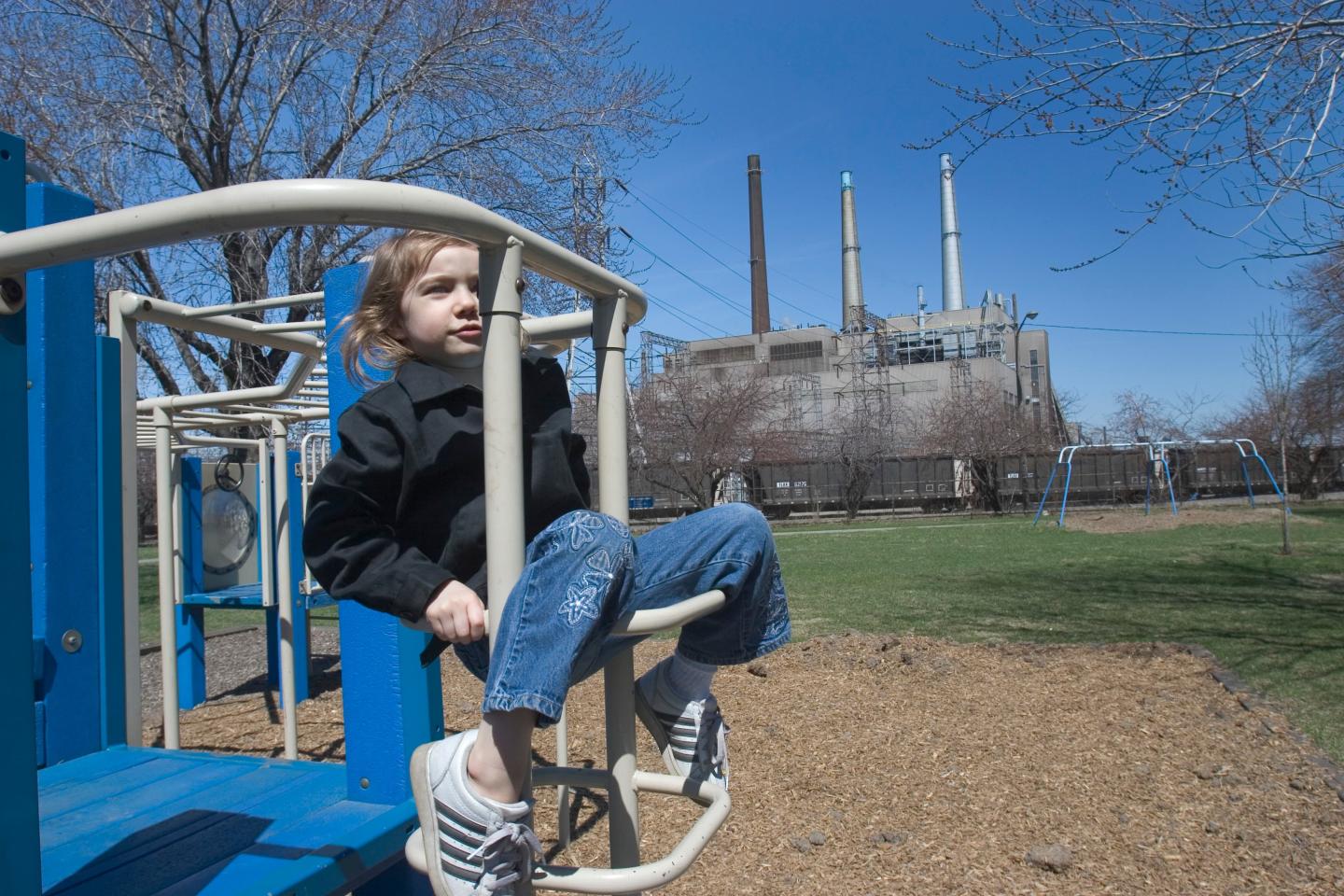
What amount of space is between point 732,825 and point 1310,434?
2748 cm

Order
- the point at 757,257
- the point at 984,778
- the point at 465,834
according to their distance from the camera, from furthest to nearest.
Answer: the point at 757,257
the point at 984,778
the point at 465,834

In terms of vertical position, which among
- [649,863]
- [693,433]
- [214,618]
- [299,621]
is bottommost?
[214,618]

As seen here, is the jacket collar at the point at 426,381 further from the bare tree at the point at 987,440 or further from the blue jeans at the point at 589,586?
the bare tree at the point at 987,440

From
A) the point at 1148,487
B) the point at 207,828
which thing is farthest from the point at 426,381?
the point at 1148,487

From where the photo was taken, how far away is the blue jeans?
103 centimetres

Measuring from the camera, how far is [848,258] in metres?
46.5

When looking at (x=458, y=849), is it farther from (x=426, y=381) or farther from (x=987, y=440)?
(x=987, y=440)

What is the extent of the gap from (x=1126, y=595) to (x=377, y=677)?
7.31 m

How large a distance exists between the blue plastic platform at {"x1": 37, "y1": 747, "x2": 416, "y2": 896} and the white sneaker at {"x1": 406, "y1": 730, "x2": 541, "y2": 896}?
1.82 feet

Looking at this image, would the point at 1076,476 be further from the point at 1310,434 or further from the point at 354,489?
the point at 354,489

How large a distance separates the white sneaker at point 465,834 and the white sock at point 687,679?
0.37m

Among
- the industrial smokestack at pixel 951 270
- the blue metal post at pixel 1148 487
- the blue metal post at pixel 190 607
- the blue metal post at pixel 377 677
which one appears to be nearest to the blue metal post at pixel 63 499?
the blue metal post at pixel 377 677

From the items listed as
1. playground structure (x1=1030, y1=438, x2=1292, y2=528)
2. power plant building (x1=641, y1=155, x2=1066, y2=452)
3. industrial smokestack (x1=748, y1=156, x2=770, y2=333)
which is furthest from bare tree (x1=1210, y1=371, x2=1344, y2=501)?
industrial smokestack (x1=748, y1=156, x2=770, y2=333)

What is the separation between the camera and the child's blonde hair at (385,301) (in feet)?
4.55
